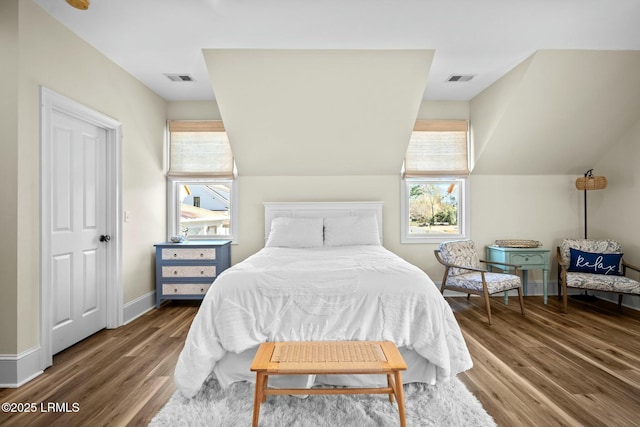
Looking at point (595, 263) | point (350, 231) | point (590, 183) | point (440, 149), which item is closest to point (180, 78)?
point (350, 231)

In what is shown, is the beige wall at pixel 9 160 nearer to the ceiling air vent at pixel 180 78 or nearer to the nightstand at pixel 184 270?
the ceiling air vent at pixel 180 78

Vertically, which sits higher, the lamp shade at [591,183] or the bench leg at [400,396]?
the lamp shade at [591,183]

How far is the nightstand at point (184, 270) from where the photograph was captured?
411 cm

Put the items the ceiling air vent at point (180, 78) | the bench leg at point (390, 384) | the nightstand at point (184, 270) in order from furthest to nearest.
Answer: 1. the nightstand at point (184, 270)
2. the ceiling air vent at point (180, 78)
3. the bench leg at point (390, 384)

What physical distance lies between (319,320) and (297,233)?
71.9 inches

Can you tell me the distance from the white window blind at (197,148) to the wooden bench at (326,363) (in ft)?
10.8

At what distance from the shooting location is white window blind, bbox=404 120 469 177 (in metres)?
4.66

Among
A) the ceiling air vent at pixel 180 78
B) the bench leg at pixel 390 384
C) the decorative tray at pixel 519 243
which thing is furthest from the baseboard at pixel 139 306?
the decorative tray at pixel 519 243

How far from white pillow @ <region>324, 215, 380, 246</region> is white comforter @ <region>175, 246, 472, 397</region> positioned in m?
1.63

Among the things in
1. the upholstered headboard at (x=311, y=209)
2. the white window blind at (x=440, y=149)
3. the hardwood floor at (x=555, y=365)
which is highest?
the white window blind at (x=440, y=149)

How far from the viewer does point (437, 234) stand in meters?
4.75

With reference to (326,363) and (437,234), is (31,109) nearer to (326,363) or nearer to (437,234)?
(326,363)

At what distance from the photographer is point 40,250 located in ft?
8.18

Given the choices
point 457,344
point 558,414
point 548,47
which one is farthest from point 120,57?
point 558,414
